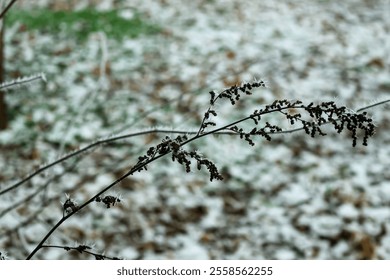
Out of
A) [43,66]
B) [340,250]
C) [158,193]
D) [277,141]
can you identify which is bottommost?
[340,250]

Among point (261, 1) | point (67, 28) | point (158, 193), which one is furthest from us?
point (261, 1)

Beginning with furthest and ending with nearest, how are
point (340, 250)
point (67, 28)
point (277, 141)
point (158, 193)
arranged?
point (67, 28), point (277, 141), point (158, 193), point (340, 250)

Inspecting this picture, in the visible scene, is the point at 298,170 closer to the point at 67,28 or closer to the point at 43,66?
the point at 43,66

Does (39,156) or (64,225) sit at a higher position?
(39,156)

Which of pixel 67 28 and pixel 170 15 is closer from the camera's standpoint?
pixel 67 28

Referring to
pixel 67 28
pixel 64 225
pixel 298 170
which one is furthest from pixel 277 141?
pixel 67 28

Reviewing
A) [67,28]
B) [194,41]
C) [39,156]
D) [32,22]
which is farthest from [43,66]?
[194,41]

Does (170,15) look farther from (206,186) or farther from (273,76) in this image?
(206,186)
